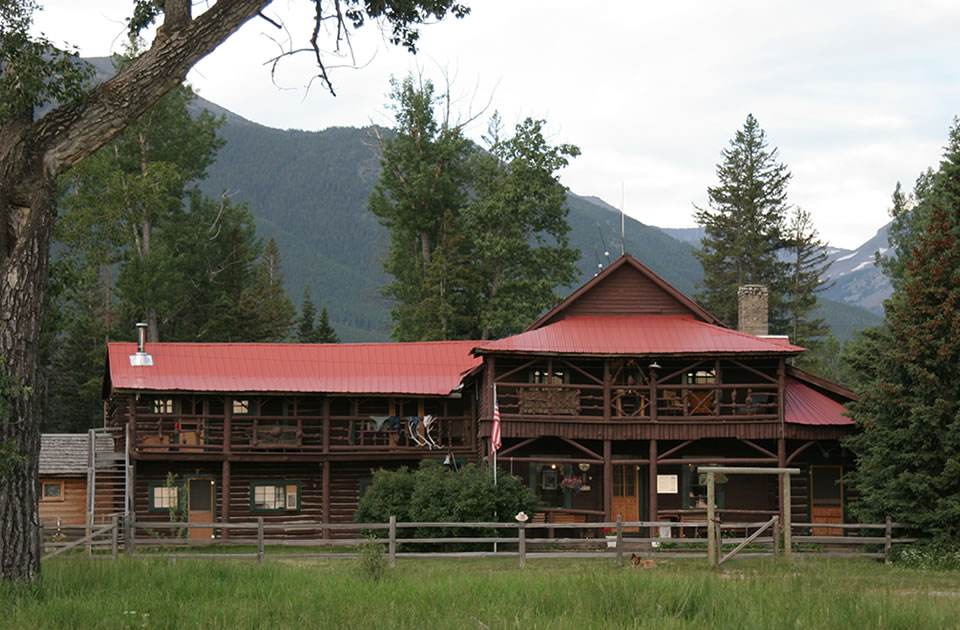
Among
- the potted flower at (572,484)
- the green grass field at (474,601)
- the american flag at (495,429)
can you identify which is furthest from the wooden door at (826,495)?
the green grass field at (474,601)

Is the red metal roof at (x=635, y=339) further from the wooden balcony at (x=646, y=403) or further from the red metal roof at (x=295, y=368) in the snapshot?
the red metal roof at (x=295, y=368)

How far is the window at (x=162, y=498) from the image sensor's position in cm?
3606

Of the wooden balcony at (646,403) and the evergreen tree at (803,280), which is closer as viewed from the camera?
the wooden balcony at (646,403)

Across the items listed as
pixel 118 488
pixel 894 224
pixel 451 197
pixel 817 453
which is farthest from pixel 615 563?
pixel 894 224

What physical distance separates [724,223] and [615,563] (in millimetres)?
41969

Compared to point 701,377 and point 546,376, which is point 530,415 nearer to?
point 546,376

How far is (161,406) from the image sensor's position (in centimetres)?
3628

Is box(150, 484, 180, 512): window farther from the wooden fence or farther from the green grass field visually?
the green grass field

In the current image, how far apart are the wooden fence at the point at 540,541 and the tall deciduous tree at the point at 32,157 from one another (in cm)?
560

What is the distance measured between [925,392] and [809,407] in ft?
20.8

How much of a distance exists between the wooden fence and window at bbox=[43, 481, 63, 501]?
11.4 ft

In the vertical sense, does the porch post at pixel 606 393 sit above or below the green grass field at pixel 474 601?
above

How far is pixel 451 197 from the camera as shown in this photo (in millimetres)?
54062

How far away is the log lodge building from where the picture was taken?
104 ft
